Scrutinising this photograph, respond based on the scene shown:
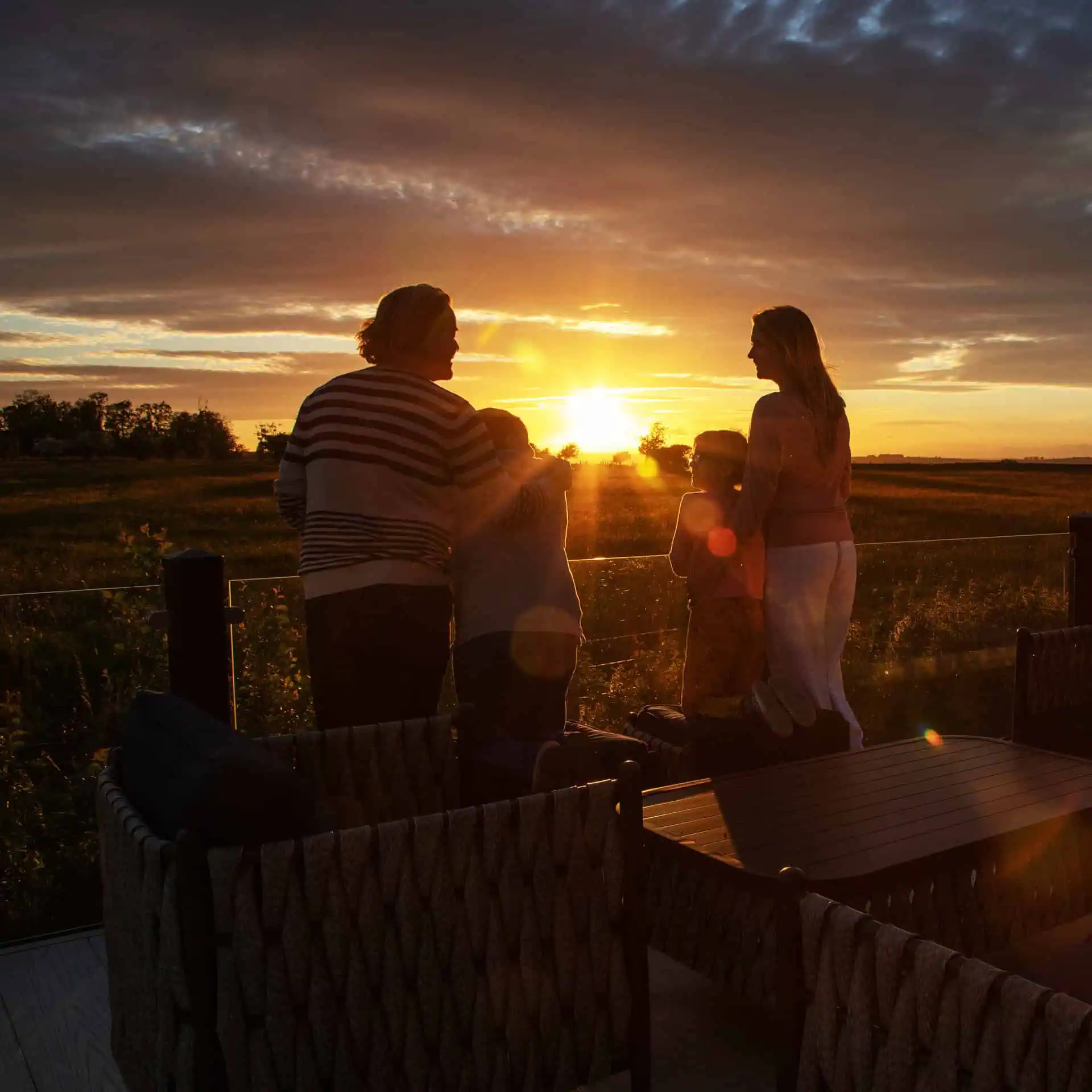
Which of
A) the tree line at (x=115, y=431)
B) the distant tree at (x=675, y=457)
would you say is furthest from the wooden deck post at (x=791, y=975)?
the tree line at (x=115, y=431)

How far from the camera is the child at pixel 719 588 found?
11.4 ft

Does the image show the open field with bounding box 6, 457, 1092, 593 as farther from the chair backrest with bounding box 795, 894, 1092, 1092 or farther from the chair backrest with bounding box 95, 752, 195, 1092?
the chair backrest with bounding box 795, 894, 1092, 1092

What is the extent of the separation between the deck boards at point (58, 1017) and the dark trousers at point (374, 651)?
83 centimetres

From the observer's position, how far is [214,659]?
10.00ft

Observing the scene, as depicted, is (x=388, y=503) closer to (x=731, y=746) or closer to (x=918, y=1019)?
(x=731, y=746)

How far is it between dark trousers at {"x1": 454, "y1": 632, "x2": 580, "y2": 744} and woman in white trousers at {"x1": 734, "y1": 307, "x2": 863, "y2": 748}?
992 millimetres

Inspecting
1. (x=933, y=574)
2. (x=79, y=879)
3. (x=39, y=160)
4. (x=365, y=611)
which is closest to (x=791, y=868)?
(x=365, y=611)

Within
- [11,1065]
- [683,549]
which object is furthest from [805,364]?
[11,1065]

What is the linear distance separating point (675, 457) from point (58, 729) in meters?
5.48

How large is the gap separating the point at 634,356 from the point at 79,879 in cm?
736

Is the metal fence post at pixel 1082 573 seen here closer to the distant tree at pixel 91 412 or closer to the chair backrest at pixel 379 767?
the chair backrest at pixel 379 767

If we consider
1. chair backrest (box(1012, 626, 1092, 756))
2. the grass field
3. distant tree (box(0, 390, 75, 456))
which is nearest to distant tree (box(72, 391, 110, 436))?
distant tree (box(0, 390, 75, 456))

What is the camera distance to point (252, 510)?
105ft

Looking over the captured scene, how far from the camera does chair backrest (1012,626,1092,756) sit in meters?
3.28
